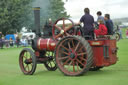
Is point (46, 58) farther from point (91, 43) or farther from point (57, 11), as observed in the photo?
point (57, 11)

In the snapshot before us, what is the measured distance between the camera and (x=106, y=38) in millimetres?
7184

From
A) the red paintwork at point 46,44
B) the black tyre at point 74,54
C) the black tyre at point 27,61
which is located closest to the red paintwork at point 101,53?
the black tyre at point 74,54

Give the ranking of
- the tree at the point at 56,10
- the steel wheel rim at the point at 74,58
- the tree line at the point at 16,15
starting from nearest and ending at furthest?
the steel wheel rim at the point at 74,58, the tree line at the point at 16,15, the tree at the point at 56,10

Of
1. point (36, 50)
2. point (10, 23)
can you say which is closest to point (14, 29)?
point (10, 23)

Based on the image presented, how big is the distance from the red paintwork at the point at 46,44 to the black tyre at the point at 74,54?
0.55 m

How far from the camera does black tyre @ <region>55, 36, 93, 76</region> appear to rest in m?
6.72

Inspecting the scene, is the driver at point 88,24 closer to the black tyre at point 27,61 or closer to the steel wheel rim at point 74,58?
the steel wheel rim at point 74,58

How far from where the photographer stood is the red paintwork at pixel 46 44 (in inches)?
310

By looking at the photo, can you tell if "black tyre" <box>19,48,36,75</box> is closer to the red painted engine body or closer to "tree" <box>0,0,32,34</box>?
the red painted engine body

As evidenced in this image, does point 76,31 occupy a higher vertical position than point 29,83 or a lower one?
higher

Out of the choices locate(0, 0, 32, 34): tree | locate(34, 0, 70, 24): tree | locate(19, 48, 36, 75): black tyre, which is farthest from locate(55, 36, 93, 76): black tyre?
locate(0, 0, 32, 34): tree

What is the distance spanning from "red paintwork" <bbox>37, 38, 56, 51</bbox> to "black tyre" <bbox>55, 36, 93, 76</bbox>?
55 centimetres

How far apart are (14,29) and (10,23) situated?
1346 millimetres

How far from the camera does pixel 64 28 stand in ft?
24.9
